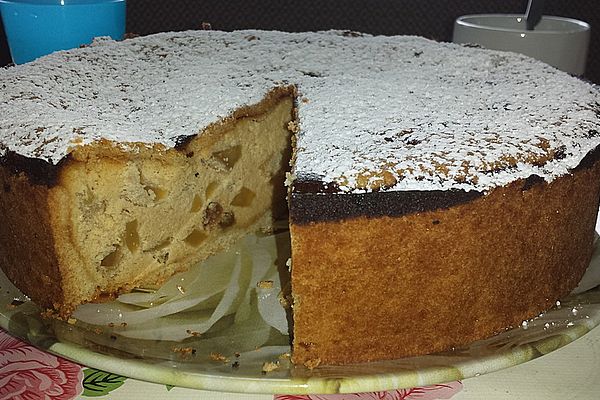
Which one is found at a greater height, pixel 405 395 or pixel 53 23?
pixel 53 23

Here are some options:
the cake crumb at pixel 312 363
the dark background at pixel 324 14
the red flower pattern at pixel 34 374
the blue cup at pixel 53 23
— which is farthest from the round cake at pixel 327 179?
the dark background at pixel 324 14

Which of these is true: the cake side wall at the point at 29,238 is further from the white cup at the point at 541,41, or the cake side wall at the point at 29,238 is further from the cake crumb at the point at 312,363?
the white cup at the point at 541,41

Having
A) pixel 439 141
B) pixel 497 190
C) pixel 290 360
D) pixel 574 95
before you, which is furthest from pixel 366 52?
pixel 290 360

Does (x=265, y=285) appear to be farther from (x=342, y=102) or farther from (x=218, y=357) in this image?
(x=342, y=102)

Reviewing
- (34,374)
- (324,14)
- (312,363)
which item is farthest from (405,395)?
(324,14)

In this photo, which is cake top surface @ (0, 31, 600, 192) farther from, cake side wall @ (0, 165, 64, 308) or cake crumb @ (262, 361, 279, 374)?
cake crumb @ (262, 361, 279, 374)

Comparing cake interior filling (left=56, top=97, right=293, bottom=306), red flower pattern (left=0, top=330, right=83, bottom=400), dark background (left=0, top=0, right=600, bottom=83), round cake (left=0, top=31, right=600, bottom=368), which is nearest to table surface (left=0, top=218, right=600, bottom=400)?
red flower pattern (left=0, top=330, right=83, bottom=400)

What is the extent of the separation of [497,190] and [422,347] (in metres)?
0.37

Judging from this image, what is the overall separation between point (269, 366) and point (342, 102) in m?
0.84

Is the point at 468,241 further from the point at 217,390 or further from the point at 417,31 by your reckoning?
the point at 417,31

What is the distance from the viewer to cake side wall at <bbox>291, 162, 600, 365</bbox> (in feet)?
4.57

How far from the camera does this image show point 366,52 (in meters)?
2.47

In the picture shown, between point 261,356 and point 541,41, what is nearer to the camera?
point 261,356

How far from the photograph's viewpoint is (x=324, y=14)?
3551 mm
